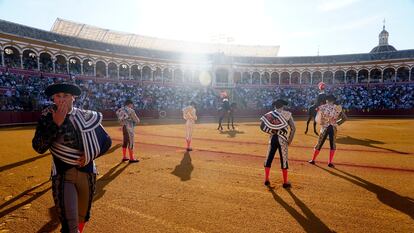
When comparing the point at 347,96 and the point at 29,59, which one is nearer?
the point at 29,59

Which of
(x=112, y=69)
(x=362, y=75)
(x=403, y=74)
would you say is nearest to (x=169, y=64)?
(x=112, y=69)

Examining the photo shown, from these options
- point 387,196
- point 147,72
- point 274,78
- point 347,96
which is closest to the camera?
point 387,196

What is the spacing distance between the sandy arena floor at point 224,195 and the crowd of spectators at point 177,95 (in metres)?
15.4

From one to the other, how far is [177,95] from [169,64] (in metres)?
Answer: 8.26

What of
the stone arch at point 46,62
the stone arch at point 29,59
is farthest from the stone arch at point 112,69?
the stone arch at point 29,59

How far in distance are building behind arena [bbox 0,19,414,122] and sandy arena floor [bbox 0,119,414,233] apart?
24118 mm

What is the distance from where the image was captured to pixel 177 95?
3212 centimetres

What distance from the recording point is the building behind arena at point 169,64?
27953 millimetres

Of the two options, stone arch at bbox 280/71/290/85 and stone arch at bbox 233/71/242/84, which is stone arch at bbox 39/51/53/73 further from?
stone arch at bbox 280/71/290/85

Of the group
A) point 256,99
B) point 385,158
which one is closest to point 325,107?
point 385,158

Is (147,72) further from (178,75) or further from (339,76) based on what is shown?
(339,76)

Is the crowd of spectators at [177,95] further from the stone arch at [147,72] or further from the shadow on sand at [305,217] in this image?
the shadow on sand at [305,217]

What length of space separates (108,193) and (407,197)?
5.03 meters

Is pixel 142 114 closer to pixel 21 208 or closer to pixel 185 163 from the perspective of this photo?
pixel 185 163
